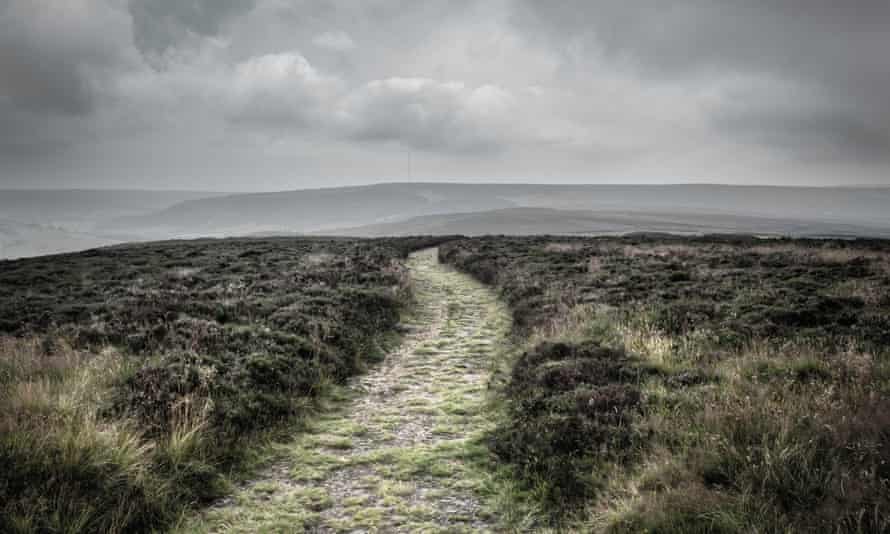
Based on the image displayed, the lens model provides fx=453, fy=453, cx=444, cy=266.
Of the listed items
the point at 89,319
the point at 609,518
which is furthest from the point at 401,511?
the point at 89,319

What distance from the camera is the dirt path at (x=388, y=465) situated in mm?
5039

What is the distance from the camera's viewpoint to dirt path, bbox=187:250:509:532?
16.5 feet

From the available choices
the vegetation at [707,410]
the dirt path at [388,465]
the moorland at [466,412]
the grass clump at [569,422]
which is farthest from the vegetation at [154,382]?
the vegetation at [707,410]

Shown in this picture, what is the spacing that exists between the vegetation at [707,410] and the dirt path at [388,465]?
30.0 inches

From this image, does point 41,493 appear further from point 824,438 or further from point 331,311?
point 331,311

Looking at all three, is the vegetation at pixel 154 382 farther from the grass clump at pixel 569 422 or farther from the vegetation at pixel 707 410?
the vegetation at pixel 707 410

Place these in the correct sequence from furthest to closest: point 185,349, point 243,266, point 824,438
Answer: point 243,266 < point 185,349 < point 824,438

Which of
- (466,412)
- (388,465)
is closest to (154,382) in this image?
(388,465)

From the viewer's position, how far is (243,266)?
79.5 feet

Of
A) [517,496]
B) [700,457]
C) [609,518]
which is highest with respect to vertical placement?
[700,457]

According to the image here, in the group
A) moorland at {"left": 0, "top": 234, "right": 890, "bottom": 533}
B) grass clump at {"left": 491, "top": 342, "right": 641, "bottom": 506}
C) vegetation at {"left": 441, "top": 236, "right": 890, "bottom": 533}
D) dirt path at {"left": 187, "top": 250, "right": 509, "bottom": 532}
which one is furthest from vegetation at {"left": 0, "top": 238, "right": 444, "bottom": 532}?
vegetation at {"left": 441, "top": 236, "right": 890, "bottom": 533}

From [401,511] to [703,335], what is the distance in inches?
301

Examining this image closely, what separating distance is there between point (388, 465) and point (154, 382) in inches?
159

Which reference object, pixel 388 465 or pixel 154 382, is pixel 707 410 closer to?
pixel 388 465
